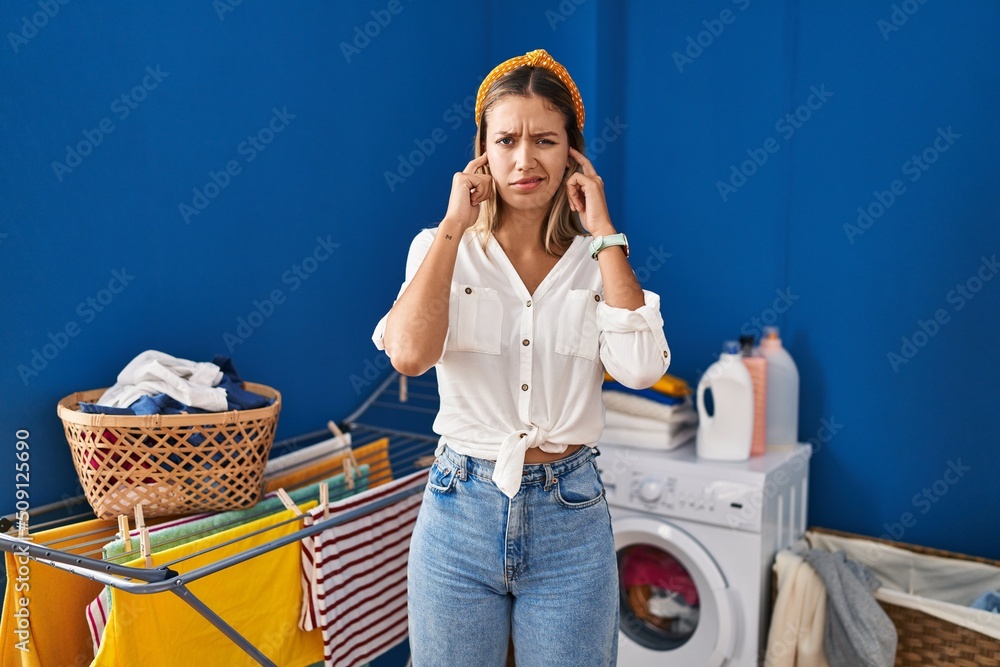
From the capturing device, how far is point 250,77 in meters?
2.01

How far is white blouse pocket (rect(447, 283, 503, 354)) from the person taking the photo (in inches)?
51.2

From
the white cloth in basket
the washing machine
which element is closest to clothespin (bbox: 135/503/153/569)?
the white cloth in basket

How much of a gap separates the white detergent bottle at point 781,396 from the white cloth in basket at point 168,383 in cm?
154

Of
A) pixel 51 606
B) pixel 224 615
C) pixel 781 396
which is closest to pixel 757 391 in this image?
pixel 781 396

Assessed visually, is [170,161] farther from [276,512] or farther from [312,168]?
[276,512]

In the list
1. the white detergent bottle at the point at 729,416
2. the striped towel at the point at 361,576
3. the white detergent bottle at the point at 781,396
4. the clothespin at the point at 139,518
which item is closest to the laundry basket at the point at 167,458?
the clothespin at the point at 139,518

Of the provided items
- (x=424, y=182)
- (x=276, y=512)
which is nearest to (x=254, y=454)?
(x=276, y=512)

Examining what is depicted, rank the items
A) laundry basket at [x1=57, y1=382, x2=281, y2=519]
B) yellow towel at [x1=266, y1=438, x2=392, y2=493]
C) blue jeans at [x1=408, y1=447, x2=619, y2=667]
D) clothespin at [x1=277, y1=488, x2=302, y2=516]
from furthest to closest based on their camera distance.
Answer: yellow towel at [x1=266, y1=438, x2=392, y2=493], clothespin at [x1=277, y1=488, x2=302, y2=516], laundry basket at [x1=57, y1=382, x2=281, y2=519], blue jeans at [x1=408, y1=447, x2=619, y2=667]

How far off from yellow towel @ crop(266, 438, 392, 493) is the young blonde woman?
57 centimetres

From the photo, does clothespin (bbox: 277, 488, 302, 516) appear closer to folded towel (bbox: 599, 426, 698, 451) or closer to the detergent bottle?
folded towel (bbox: 599, 426, 698, 451)

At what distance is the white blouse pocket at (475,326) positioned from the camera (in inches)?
51.2

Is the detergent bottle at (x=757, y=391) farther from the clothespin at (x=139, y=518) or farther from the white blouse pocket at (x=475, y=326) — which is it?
the clothespin at (x=139, y=518)

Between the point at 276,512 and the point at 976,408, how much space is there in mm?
1829

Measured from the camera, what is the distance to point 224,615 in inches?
59.1
